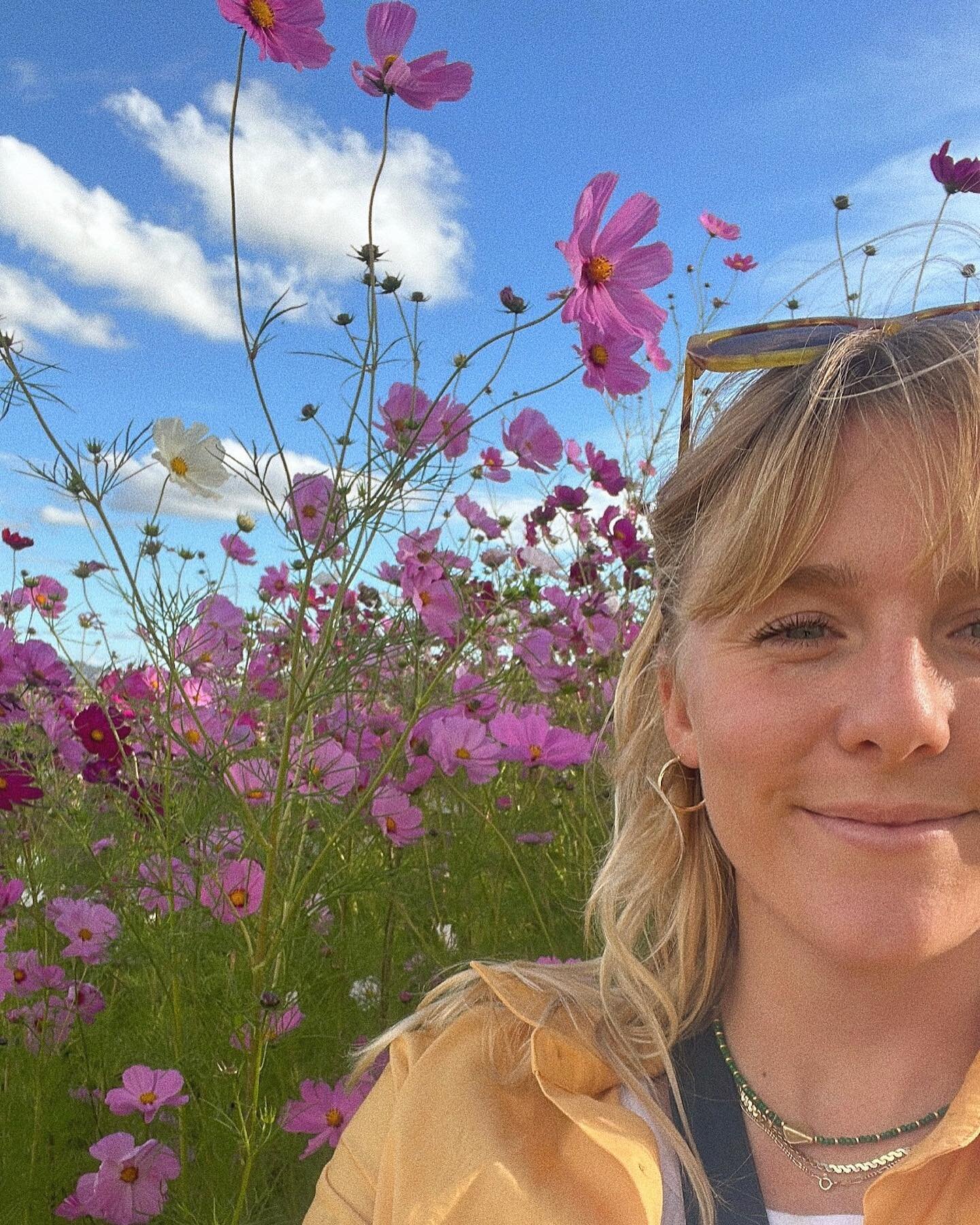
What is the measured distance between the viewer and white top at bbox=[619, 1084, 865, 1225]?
0.86 metres

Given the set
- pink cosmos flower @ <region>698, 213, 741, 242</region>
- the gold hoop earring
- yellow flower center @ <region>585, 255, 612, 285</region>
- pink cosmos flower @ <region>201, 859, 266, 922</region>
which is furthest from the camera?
pink cosmos flower @ <region>698, 213, 741, 242</region>

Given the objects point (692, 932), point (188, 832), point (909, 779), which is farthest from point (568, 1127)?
point (188, 832)

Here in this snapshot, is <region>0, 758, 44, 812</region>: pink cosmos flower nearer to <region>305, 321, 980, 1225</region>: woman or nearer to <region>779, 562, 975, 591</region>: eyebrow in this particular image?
<region>305, 321, 980, 1225</region>: woman

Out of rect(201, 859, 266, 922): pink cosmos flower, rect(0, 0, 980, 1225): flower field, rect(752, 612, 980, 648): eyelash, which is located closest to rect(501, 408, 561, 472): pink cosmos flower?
rect(0, 0, 980, 1225): flower field

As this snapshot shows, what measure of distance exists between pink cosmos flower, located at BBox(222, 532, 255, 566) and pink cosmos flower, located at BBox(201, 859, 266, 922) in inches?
35.2

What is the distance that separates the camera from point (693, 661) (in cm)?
98

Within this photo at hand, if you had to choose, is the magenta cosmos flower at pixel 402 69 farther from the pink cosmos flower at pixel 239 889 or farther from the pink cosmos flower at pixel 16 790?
the pink cosmos flower at pixel 16 790

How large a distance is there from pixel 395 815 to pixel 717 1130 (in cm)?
81

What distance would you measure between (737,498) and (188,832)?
97 cm

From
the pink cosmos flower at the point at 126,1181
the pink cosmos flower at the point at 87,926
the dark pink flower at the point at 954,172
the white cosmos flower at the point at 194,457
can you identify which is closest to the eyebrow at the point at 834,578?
the white cosmos flower at the point at 194,457

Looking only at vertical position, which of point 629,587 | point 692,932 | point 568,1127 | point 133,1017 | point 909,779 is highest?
point 629,587

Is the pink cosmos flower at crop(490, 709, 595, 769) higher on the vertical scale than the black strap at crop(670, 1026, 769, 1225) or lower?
higher

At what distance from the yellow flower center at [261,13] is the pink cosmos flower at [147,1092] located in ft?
3.86

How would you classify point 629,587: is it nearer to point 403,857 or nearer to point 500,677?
point 500,677
